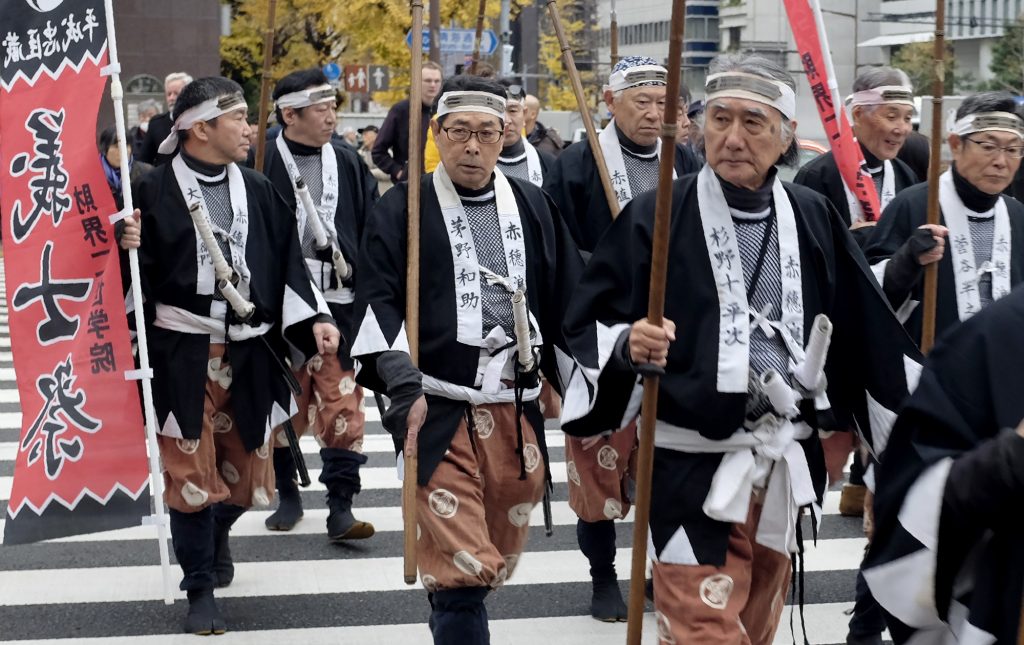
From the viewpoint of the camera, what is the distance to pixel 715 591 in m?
3.63

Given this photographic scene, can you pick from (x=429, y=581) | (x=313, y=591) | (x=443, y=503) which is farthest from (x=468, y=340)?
(x=313, y=591)

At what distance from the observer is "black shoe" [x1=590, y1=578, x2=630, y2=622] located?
217 inches

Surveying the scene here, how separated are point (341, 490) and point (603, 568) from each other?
155 centimetres

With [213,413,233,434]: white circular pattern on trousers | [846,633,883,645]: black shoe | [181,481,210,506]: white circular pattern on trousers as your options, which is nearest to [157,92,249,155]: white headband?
[213,413,233,434]: white circular pattern on trousers

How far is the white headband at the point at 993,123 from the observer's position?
5.04m

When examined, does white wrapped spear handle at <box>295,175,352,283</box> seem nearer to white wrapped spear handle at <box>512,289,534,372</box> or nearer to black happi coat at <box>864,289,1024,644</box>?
white wrapped spear handle at <box>512,289,534,372</box>

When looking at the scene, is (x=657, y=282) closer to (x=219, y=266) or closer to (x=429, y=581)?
(x=429, y=581)

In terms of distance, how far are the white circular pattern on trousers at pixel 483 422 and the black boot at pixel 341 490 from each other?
228 cm

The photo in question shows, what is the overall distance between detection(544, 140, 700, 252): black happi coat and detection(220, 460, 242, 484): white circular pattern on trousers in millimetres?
1529

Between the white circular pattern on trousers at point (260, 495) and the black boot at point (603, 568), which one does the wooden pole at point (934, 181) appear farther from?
the white circular pattern on trousers at point (260, 495)

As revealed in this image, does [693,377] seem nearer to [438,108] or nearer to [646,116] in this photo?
[438,108]

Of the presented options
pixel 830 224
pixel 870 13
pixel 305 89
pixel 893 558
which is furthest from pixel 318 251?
pixel 870 13

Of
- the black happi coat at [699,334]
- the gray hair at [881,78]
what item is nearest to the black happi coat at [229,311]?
the black happi coat at [699,334]

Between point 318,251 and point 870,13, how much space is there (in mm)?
72622
